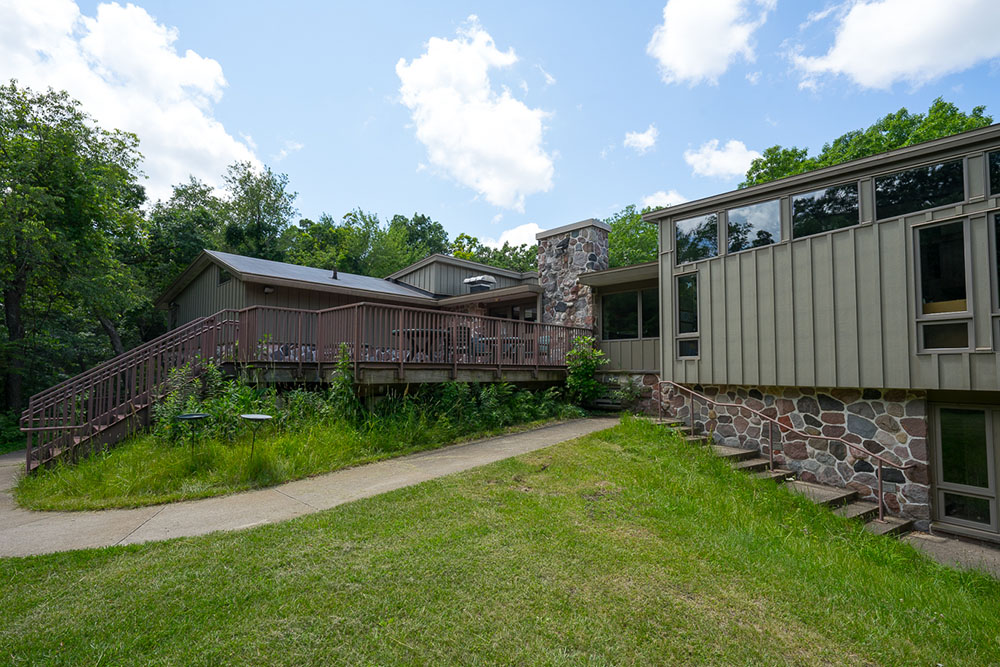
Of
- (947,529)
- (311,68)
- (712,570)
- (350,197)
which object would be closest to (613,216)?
(350,197)

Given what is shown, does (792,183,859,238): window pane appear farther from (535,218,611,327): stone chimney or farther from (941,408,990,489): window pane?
(535,218,611,327): stone chimney

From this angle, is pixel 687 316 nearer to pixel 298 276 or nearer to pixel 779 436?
pixel 779 436

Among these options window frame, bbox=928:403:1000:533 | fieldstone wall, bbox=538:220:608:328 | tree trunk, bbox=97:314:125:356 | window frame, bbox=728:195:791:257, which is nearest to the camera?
window frame, bbox=928:403:1000:533

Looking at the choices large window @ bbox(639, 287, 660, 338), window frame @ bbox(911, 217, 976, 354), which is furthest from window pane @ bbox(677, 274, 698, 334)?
window frame @ bbox(911, 217, 976, 354)

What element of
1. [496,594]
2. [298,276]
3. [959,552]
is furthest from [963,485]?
[298,276]

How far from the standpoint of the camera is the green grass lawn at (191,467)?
214 inches

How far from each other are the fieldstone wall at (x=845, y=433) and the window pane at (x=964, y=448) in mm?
303

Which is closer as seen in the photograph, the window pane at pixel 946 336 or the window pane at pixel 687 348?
the window pane at pixel 946 336

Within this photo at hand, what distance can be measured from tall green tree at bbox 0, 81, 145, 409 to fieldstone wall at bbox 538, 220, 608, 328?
14.6 metres

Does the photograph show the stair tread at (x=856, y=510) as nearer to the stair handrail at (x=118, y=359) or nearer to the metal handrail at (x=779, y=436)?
the metal handrail at (x=779, y=436)

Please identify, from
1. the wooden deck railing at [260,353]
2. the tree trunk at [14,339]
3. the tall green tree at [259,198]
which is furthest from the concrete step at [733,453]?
the tall green tree at [259,198]

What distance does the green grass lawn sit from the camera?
5.45 meters

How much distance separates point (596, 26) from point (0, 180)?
17.3 m

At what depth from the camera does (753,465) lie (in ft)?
25.0
